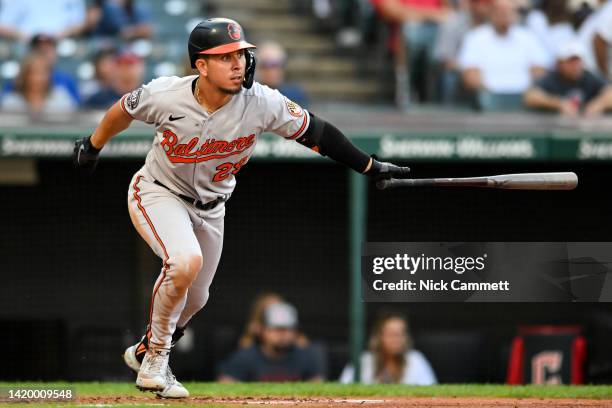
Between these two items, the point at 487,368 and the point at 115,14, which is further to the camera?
the point at 115,14

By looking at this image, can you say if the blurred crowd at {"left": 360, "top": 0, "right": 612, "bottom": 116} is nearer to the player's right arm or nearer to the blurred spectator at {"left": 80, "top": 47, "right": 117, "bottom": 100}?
the blurred spectator at {"left": 80, "top": 47, "right": 117, "bottom": 100}

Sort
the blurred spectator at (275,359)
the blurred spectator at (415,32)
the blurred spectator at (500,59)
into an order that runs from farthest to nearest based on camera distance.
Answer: the blurred spectator at (415,32) → the blurred spectator at (500,59) → the blurred spectator at (275,359)

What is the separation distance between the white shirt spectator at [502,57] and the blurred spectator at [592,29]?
37cm

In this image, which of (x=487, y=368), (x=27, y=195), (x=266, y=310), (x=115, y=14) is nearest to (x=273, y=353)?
(x=266, y=310)

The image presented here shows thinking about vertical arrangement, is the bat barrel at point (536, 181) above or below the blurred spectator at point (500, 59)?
below

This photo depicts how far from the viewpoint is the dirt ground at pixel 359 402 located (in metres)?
5.78

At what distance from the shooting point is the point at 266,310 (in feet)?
30.3

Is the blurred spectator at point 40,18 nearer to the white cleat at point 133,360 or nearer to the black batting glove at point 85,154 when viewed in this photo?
the black batting glove at point 85,154

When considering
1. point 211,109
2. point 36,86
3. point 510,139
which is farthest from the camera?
point 36,86

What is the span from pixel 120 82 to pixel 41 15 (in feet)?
4.27

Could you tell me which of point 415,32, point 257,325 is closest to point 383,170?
point 257,325

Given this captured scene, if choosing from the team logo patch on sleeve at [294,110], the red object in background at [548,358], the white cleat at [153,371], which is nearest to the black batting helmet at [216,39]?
the team logo patch on sleeve at [294,110]

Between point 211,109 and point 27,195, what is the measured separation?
4.93 meters

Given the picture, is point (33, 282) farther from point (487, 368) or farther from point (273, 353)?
point (487, 368)
